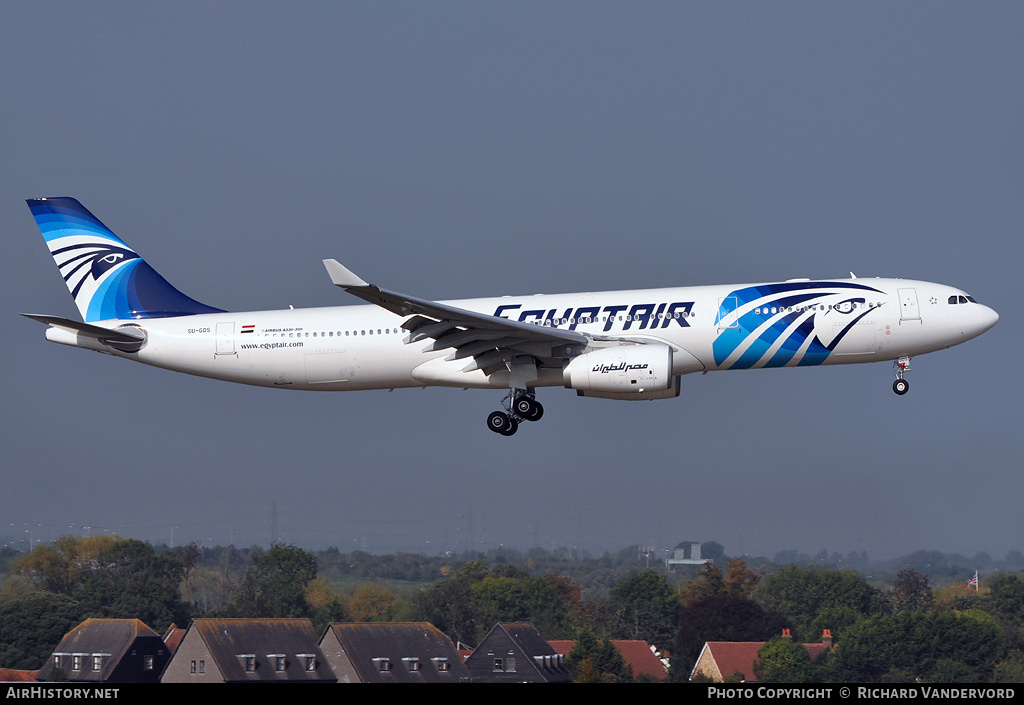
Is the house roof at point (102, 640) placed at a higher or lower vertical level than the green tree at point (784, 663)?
higher

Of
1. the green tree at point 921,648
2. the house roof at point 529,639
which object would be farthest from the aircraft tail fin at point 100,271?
the green tree at point 921,648

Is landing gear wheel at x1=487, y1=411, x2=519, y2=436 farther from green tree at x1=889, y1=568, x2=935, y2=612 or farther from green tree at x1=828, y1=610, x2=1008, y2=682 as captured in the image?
green tree at x1=889, y1=568, x2=935, y2=612

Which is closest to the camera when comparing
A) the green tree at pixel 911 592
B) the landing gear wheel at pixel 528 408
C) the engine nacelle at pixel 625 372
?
the engine nacelle at pixel 625 372

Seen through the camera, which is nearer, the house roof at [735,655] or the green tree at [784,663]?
the green tree at [784,663]

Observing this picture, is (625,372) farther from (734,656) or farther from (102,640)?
(102,640)

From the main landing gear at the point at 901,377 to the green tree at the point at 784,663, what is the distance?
595 inches

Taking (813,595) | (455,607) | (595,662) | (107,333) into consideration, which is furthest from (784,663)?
(107,333)

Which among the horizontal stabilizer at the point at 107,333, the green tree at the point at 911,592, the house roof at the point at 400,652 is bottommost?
the house roof at the point at 400,652

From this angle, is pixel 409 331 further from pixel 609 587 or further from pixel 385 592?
pixel 609 587

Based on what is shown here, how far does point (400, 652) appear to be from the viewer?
148 ft

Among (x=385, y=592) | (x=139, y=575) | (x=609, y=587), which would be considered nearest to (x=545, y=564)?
(x=609, y=587)

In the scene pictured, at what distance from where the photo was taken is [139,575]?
5384cm

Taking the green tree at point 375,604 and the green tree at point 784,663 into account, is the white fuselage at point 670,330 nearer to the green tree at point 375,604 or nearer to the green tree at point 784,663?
the green tree at point 375,604

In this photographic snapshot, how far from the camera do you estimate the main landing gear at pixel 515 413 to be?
35.0 m
